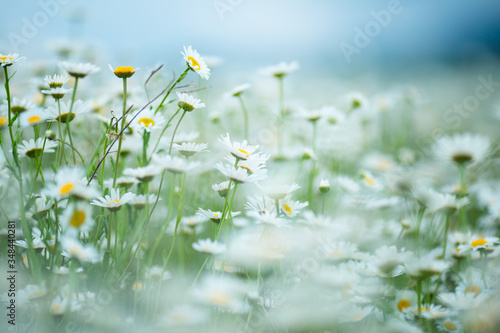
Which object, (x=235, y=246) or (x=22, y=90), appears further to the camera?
(x=22, y=90)

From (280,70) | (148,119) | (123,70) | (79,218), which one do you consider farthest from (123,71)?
(280,70)

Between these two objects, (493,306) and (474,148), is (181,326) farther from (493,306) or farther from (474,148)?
(474,148)

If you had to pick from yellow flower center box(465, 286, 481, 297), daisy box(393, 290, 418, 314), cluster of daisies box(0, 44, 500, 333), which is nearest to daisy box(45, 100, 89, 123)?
cluster of daisies box(0, 44, 500, 333)

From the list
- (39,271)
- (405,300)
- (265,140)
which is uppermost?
(265,140)

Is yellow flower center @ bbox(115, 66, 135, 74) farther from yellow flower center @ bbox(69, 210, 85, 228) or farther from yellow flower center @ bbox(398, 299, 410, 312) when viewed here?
yellow flower center @ bbox(398, 299, 410, 312)

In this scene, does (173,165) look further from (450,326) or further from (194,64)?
(450,326)

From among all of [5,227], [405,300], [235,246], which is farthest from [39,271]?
[405,300]

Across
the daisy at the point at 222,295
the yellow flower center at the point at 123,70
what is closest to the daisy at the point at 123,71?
the yellow flower center at the point at 123,70

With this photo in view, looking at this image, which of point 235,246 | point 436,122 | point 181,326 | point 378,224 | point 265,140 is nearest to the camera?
point 181,326
